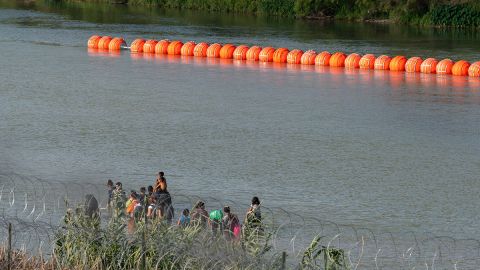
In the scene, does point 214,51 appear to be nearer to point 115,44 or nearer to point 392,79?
point 115,44

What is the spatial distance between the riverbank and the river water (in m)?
10.5

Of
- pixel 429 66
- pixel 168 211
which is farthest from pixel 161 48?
pixel 168 211

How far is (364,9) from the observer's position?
311ft

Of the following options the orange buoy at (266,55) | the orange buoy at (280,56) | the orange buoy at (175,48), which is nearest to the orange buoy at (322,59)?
the orange buoy at (280,56)

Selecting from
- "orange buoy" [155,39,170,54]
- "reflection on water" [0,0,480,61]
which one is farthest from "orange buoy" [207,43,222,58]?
"reflection on water" [0,0,480,61]

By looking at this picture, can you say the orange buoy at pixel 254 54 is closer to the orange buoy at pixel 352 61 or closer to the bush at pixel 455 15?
the orange buoy at pixel 352 61

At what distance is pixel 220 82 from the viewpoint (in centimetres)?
5919

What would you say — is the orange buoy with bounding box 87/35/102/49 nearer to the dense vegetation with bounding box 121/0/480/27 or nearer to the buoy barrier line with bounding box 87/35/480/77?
the buoy barrier line with bounding box 87/35/480/77

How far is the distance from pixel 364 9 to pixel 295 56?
2983 cm

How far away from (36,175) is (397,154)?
1326 cm

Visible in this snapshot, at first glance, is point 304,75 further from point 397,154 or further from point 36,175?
point 36,175

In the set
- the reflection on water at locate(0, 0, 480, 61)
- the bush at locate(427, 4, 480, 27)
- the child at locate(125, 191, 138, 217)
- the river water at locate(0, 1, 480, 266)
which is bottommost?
the river water at locate(0, 1, 480, 266)

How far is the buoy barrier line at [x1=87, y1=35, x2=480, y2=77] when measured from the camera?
6162 cm

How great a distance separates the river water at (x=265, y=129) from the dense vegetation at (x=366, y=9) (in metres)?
10.5
